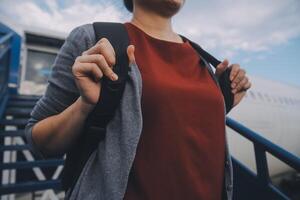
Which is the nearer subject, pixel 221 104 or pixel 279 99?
pixel 221 104

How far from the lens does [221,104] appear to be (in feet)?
3.28

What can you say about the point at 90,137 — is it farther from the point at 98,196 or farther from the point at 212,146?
the point at 212,146

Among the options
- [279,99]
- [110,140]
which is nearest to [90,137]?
[110,140]

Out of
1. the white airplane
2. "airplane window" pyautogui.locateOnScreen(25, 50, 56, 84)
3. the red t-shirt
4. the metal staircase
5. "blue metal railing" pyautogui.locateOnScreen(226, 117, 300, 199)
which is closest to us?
the red t-shirt

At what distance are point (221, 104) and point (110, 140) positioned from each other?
0.47 metres

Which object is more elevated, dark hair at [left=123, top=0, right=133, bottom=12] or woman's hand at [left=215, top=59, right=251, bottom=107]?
dark hair at [left=123, top=0, right=133, bottom=12]

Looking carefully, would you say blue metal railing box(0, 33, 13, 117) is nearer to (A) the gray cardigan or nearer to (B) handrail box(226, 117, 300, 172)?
(A) the gray cardigan

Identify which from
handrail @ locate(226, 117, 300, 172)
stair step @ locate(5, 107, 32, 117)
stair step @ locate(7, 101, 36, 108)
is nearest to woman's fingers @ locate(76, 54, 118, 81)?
handrail @ locate(226, 117, 300, 172)

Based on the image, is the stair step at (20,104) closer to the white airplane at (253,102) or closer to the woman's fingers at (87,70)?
the white airplane at (253,102)

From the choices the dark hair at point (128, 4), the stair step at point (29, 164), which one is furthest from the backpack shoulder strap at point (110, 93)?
the stair step at point (29, 164)

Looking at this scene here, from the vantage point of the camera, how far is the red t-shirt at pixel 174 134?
2.64 ft

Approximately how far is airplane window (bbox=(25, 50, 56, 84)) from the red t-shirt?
5.85m

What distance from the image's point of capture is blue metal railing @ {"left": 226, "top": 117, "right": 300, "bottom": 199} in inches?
59.6

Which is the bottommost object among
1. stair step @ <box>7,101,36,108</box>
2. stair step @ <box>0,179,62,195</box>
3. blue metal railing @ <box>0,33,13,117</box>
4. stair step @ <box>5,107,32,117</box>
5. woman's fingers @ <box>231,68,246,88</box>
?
stair step @ <box>0,179,62,195</box>
